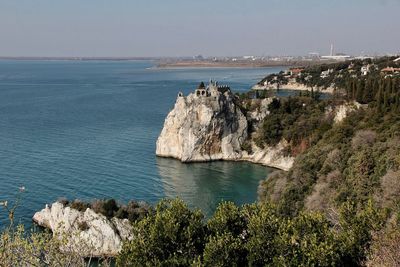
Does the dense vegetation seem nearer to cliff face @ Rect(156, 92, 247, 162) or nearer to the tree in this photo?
cliff face @ Rect(156, 92, 247, 162)

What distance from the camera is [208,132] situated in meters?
54.7

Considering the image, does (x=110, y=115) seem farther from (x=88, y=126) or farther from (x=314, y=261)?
(x=314, y=261)

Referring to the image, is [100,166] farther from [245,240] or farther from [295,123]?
[245,240]

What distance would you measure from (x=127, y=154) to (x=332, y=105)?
2252 centimetres

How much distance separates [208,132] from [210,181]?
9.05 m

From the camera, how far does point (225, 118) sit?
5550 centimetres

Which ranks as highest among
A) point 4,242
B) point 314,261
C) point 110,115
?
point 4,242

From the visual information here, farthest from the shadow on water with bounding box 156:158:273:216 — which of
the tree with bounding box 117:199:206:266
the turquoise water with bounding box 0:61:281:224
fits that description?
the tree with bounding box 117:199:206:266

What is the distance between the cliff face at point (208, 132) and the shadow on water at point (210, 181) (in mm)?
1290

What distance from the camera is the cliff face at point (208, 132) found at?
176 feet

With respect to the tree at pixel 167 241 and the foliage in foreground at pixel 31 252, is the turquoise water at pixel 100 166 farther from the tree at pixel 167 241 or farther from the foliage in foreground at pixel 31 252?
the foliage in foreground at pixel 31 252

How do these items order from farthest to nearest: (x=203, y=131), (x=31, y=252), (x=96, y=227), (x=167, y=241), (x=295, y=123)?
(x=295, y=123) < (x=203, y=131) < (x=96, y=227) < (x=167, y=241) < (x=31, y=252)

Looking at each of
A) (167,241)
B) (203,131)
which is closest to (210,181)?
(203,131)

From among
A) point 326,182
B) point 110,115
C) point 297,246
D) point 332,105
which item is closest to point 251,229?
point 297,246
